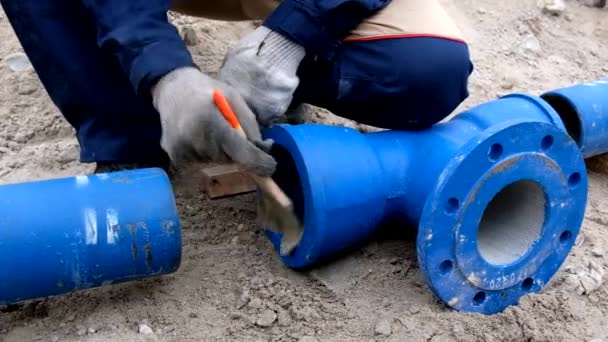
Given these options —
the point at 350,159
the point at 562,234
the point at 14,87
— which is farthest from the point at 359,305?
the point at 14,87

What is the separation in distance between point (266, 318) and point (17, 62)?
124 centimetres

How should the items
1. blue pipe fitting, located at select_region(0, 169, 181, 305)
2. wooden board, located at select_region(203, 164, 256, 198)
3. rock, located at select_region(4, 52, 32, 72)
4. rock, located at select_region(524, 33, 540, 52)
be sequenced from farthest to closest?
rock, located at select_region(524, 33, 540, 52)
rock, located at select_region(4, 52, 32, 72)
wooden board, located at select_region(203, 164, 256, 198)
blue pipe fitting, located at select_region(0, 169, 181, 305)

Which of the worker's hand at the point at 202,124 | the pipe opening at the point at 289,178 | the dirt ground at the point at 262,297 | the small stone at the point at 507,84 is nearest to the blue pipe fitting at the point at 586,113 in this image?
the dirt ground at the point at 262,297

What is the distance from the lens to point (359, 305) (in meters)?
1.44

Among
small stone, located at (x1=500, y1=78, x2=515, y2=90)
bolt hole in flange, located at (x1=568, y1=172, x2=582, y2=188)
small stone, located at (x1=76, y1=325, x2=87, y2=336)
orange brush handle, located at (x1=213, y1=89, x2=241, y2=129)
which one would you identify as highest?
orange brush handle, located at (x1=213, y1=89, x2=241, y2=129)

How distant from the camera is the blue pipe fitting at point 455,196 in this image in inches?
51.7

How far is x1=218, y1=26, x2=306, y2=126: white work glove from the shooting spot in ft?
4.75

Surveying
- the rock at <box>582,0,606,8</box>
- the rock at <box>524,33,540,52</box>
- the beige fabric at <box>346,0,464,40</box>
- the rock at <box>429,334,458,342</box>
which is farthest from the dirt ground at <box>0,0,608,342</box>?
the rock at <box>582,0,606,8</box>

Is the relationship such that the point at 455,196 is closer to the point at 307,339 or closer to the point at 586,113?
the point at 307,339

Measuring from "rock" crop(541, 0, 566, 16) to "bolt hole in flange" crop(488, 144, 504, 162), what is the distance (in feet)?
5.27

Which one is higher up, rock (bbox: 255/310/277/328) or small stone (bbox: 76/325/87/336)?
small stone (bbox: 76/325/87/336)

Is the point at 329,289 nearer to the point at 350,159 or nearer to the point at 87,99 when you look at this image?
the point at 350,159

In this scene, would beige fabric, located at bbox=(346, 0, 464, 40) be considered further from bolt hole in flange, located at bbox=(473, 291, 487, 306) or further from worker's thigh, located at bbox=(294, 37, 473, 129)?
bolt hole in flange, located at bbox=(473, 291, 487, 306)

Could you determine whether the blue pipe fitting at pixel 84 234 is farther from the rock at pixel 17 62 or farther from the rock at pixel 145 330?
the rock at pixel 17 62
